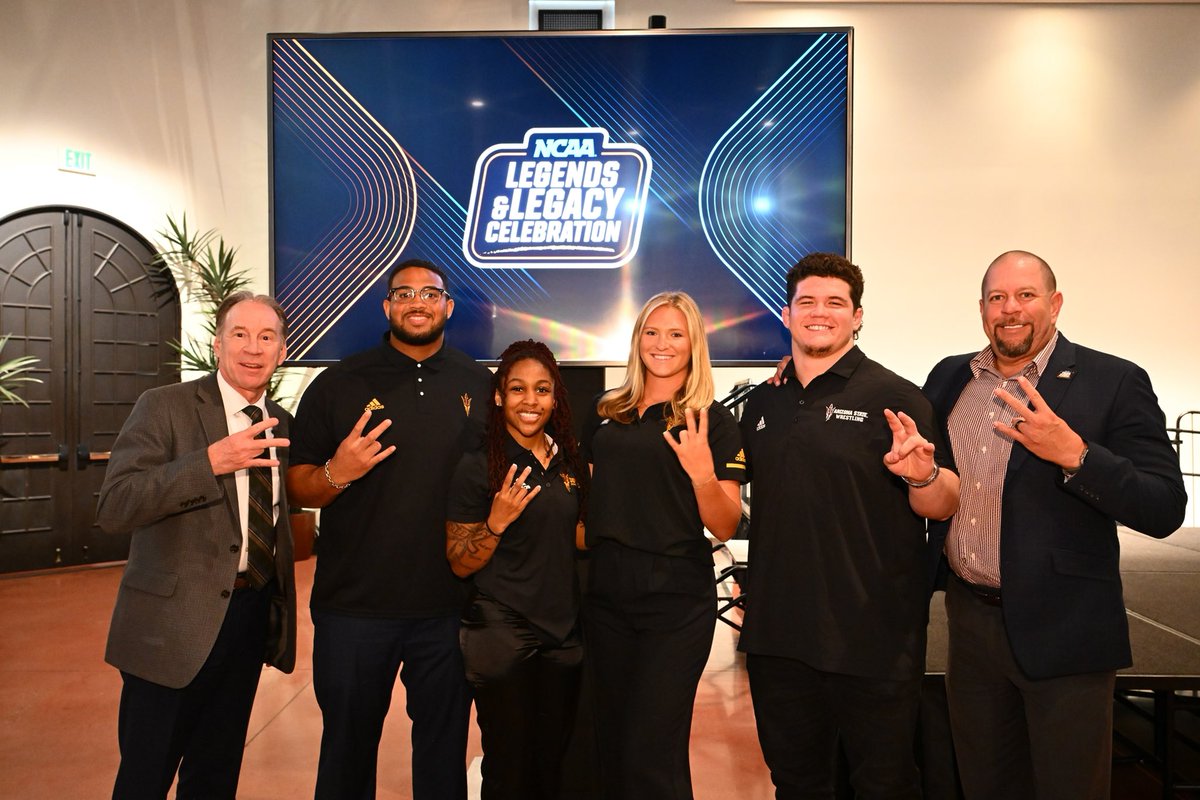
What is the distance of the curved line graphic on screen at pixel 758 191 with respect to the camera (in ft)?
11.5

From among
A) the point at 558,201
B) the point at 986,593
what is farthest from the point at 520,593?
the point at 558,201

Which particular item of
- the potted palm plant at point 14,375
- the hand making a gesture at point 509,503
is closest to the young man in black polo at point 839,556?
the hand making a gesture at point 509,503

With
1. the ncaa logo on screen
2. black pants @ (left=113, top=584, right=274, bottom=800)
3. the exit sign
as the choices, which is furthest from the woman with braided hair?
the exit sign

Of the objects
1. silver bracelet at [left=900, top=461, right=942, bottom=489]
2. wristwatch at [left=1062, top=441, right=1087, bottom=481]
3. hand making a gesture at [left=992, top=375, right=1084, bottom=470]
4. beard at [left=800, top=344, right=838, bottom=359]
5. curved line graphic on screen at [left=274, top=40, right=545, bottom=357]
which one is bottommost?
silver bracelet at [left=900, top=461, right=942, bottom=489]

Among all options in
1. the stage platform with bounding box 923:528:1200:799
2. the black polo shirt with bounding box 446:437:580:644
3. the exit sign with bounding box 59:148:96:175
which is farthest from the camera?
the exit sign with bounding box 59:148:96:175

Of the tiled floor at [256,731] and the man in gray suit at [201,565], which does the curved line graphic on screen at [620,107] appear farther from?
the tiled floor at [256,731]

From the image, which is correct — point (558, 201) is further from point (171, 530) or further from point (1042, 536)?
point (1042, 536)

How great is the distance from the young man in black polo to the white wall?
5901mm

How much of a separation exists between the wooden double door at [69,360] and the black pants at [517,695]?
6.01 m

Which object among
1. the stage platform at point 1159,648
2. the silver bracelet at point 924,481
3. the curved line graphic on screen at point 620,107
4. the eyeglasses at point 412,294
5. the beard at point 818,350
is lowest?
the stage platform at point 1159,648

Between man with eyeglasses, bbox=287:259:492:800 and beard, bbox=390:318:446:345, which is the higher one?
beard, bbox=390:318:446:345

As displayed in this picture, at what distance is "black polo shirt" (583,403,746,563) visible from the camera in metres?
2.19

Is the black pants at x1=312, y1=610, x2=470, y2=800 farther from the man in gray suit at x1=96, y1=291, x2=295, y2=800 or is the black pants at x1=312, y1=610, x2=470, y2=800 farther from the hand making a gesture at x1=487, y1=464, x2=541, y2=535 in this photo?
the hand making a gesture at x1=487, y1=464, x2=541, y2=535

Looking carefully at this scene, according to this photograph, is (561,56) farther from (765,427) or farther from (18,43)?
(18,43)
